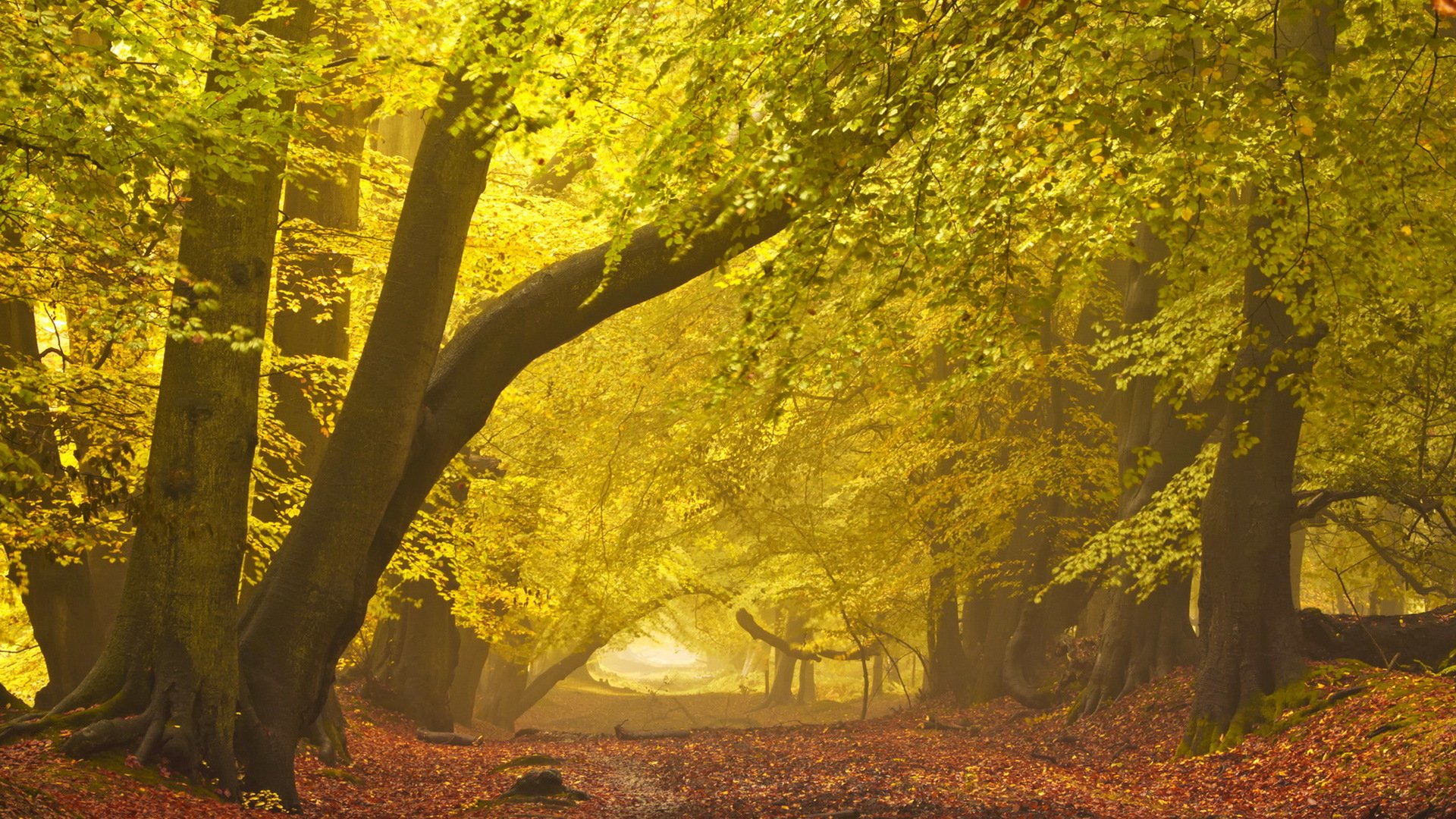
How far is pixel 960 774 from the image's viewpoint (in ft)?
41.4

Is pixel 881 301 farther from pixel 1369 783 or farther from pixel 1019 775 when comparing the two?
pixel 1019 775

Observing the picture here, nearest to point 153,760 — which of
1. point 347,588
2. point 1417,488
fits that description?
point 347,588

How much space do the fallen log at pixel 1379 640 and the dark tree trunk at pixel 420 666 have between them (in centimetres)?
Result: 1364

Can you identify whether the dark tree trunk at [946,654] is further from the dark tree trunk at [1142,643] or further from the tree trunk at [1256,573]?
the tree trunk at [1256,573]

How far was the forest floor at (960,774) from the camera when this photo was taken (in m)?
6.93

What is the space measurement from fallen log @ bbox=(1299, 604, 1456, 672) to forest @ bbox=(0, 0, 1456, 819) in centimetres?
8

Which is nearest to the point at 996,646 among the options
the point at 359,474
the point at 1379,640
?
the point at 1379,640

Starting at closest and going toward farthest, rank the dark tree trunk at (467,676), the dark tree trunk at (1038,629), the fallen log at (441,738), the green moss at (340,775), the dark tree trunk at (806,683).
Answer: the green moss at (340,775) < the fallen log at (441,738) < the dark tree trunk at (1038,629) < the dark tree trunk at (467,676) < the dark tree trunk at (806,683)

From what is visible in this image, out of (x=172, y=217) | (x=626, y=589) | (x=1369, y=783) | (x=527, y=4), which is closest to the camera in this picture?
(x=172, y=217)

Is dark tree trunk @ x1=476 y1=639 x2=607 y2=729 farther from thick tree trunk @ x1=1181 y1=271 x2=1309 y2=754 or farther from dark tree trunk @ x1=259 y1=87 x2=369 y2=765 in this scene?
thick tree trunk @ x1=1181 y1=271 x2=1309 y2=754

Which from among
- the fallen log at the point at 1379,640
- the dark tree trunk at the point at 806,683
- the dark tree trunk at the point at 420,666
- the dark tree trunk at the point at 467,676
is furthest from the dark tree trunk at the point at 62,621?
the dark tree trunk at the point at 806,683

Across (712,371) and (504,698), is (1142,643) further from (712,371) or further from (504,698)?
(504,698)

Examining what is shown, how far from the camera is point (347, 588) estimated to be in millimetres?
8258

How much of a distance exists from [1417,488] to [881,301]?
30.9 ft
